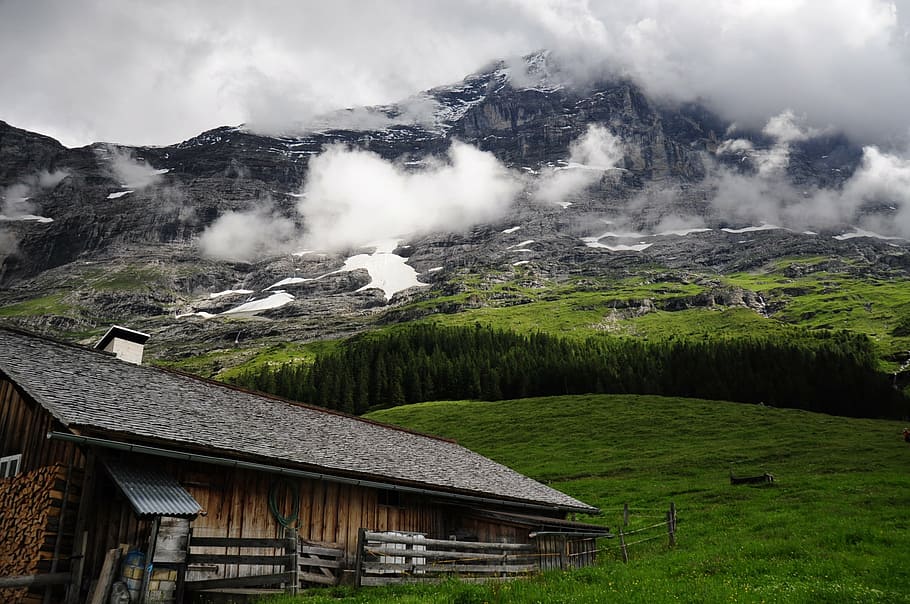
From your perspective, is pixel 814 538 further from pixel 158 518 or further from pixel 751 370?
pixel 751 370

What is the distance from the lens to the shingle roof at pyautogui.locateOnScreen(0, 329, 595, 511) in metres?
15.3

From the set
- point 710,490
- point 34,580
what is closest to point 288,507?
point 34,580

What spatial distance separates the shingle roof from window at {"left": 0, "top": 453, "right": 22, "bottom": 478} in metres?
2.16

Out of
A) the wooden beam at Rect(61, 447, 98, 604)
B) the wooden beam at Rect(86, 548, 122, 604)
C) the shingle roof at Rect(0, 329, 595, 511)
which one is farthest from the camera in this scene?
the shingle roof at Rect(0, 329, 595, 511)

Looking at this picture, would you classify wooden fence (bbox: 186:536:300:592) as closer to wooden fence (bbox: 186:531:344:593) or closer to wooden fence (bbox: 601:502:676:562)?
wooden fence (bbox: 186:531:344:593)

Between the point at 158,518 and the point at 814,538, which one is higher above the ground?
the point at 158,518

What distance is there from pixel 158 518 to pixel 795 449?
59.9 m

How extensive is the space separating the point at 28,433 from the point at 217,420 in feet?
15.8

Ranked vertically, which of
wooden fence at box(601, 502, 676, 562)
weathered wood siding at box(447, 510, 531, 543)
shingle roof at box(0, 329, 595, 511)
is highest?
shingle roof at box(0, 329, 595, 511)

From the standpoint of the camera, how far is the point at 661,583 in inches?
658

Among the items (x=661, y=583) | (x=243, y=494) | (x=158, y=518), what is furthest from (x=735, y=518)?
(x=158, y=518)

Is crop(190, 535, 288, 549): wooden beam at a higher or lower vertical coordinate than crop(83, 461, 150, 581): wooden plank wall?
lower

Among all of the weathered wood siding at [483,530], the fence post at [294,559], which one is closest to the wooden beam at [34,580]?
the fence post at [294,559]

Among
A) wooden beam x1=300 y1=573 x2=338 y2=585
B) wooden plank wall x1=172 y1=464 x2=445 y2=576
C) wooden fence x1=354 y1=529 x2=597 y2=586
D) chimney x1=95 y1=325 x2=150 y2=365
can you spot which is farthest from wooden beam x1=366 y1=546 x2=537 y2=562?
chimney x1=95 y1=325 x2=150 y2=365
